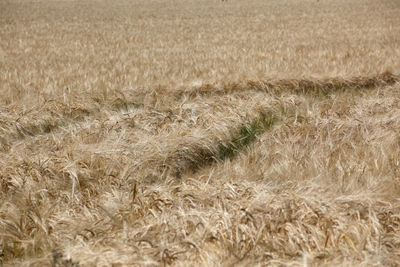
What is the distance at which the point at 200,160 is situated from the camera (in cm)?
464

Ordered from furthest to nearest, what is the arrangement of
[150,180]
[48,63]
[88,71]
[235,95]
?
[48,63] < [88,71] < [235,95] < [150,180]

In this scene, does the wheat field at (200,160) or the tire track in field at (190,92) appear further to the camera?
the tire track in field at (190,92)

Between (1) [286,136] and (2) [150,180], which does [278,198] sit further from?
(1) [286,136]

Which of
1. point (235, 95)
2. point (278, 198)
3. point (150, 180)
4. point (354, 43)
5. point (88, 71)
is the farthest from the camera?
point (354, 43)

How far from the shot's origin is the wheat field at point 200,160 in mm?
2799

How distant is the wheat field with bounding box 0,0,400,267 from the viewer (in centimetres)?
280

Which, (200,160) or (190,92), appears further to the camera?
(190,92)

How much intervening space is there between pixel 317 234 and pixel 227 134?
233 centimetres

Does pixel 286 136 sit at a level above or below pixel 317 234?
below

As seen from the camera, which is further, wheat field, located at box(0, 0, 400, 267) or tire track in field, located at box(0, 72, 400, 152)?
tire track in field, located at box(0, 72, 400, 152)

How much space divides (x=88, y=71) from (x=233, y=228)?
5740 mm

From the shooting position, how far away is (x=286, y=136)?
16.6 feet

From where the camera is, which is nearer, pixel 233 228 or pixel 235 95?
pixel 233 228

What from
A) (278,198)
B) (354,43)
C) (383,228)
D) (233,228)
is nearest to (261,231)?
(233,228)
